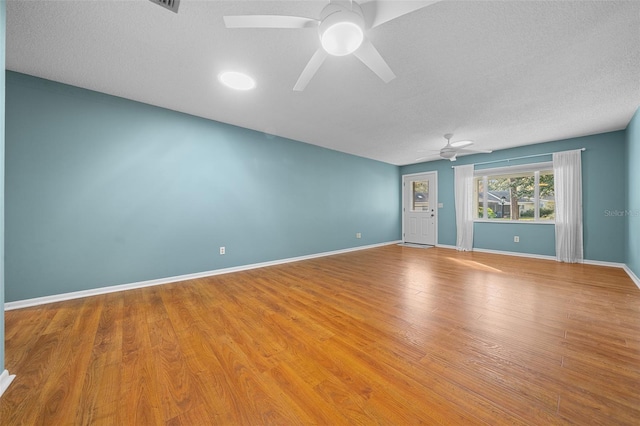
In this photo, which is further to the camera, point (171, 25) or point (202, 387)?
point (171, 25)

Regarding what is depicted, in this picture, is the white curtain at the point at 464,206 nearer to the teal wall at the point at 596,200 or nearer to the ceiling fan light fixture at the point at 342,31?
the teal wall at the point at 596,200

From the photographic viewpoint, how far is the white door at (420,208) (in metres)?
6.20

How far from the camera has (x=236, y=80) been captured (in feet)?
7.86

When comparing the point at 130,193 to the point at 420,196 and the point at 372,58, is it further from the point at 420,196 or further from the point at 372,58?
the point at 420,196

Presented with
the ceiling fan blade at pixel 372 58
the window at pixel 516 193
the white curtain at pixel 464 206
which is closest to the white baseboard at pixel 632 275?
the window at pixel 516 193

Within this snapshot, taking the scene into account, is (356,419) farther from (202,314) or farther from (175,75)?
(175,75)

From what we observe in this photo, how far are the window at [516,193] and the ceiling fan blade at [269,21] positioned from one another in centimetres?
557

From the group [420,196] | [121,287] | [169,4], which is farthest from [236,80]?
[420,196]

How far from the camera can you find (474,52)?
192cm

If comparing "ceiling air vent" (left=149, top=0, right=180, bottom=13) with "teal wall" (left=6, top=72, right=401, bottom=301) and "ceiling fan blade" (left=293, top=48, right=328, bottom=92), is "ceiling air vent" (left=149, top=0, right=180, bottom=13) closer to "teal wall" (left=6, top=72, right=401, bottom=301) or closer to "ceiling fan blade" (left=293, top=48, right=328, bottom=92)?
"ceiling fan blade" (left=293, top=48, right=328, bottom=92)

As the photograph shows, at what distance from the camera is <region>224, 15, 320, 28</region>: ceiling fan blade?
50.0 inches

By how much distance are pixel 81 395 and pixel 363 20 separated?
2626 millimetres

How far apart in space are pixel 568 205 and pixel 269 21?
5.84 m

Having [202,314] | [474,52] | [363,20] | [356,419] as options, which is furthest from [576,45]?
[202,314]
